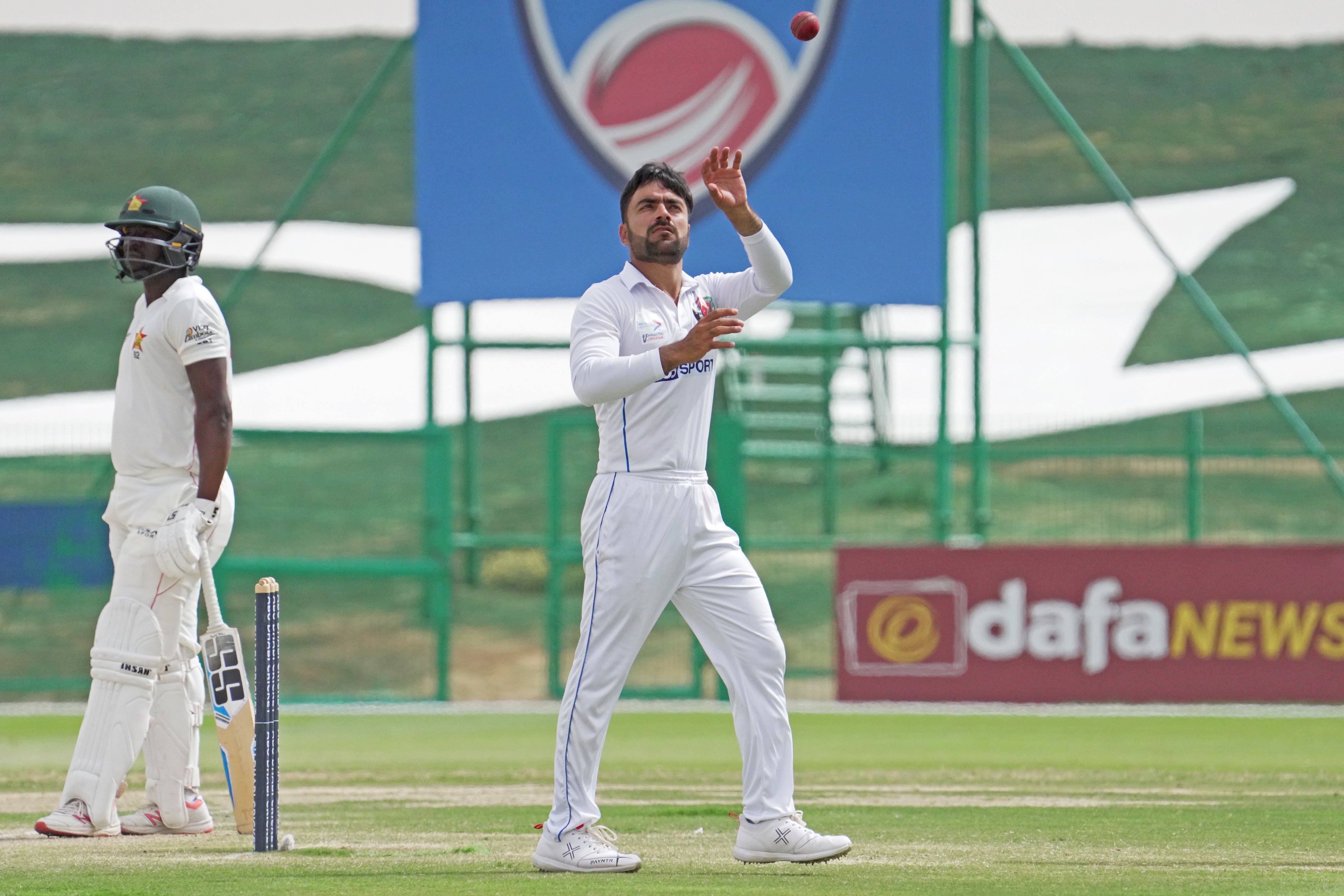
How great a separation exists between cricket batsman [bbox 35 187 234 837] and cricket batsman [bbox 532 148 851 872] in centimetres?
150

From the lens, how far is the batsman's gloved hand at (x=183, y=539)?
678cm

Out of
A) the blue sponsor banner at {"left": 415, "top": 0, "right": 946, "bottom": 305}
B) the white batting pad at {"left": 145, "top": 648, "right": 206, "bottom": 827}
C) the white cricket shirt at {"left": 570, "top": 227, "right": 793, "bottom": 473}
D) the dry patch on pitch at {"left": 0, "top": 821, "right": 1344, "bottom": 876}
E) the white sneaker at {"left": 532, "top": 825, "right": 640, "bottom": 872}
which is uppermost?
the blue sponsor banner at {"left": 415, "top": 0, "right": 946, "bottom": 305}

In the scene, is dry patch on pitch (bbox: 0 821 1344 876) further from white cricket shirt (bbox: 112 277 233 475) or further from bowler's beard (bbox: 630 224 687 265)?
bowler's beard (bbox: 630 224 687 265)

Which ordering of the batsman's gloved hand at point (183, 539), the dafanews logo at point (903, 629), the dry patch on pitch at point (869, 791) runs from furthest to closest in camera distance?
the dafanews logo at point (903, 629), the dry patch on pitch at point (869, 791), the batsman's gloved hand at point (183, 539)

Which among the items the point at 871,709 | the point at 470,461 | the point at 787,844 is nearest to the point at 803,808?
the point at 787,844

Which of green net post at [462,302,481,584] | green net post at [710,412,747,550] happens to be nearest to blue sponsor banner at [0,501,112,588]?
green net post at [462,302,481,584]

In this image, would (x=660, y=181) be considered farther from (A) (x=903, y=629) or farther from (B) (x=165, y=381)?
(A) (x=903, y=629)

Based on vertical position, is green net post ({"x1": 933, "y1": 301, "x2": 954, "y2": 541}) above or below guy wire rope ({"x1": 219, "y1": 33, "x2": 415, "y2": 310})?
below

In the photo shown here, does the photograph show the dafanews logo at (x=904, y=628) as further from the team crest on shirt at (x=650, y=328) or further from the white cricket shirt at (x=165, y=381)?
the team crest on shirt at (x=650, y=328)

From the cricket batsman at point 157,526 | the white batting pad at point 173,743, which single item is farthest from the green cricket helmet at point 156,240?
the white batting pad at point 173,743

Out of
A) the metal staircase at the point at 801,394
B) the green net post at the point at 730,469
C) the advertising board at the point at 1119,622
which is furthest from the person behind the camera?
the metal staircase at the point at 801,394

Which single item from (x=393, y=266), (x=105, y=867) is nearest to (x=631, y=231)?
(x=105, y=867)

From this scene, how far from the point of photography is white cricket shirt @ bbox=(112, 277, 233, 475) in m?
6.94

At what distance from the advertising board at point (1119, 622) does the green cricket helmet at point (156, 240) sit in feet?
25.1
